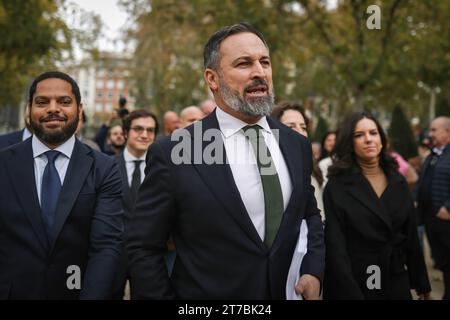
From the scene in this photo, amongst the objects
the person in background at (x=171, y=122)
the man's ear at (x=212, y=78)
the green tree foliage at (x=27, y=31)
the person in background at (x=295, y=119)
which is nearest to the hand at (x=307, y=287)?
the man's ear at (x=212, y=78)

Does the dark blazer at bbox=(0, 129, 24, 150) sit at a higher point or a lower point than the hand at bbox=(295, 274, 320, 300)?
higher

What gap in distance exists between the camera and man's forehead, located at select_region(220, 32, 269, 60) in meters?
2.73

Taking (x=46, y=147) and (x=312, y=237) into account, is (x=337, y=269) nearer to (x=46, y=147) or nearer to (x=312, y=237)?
(x=312, y=237)

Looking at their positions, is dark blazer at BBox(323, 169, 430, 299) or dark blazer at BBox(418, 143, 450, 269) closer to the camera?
dark blazer at BBox(323, 169, 430, 299)

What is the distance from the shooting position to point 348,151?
4.50 meters

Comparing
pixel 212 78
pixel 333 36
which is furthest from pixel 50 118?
pixel 333 36

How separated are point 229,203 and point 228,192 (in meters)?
0.05

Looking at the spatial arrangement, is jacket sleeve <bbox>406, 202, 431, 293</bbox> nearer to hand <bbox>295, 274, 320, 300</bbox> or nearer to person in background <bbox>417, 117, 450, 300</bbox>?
person in background <bbox>417, 117, 450, 300</bbox>

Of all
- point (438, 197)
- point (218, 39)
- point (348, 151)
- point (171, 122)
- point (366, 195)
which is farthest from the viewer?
point (171, 122)

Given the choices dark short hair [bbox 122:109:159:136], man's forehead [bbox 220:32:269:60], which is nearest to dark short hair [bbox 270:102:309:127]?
dark short hair [bbox 122:109:159:136]

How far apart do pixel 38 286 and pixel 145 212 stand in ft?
2.64

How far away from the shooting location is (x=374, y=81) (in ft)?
42.9
